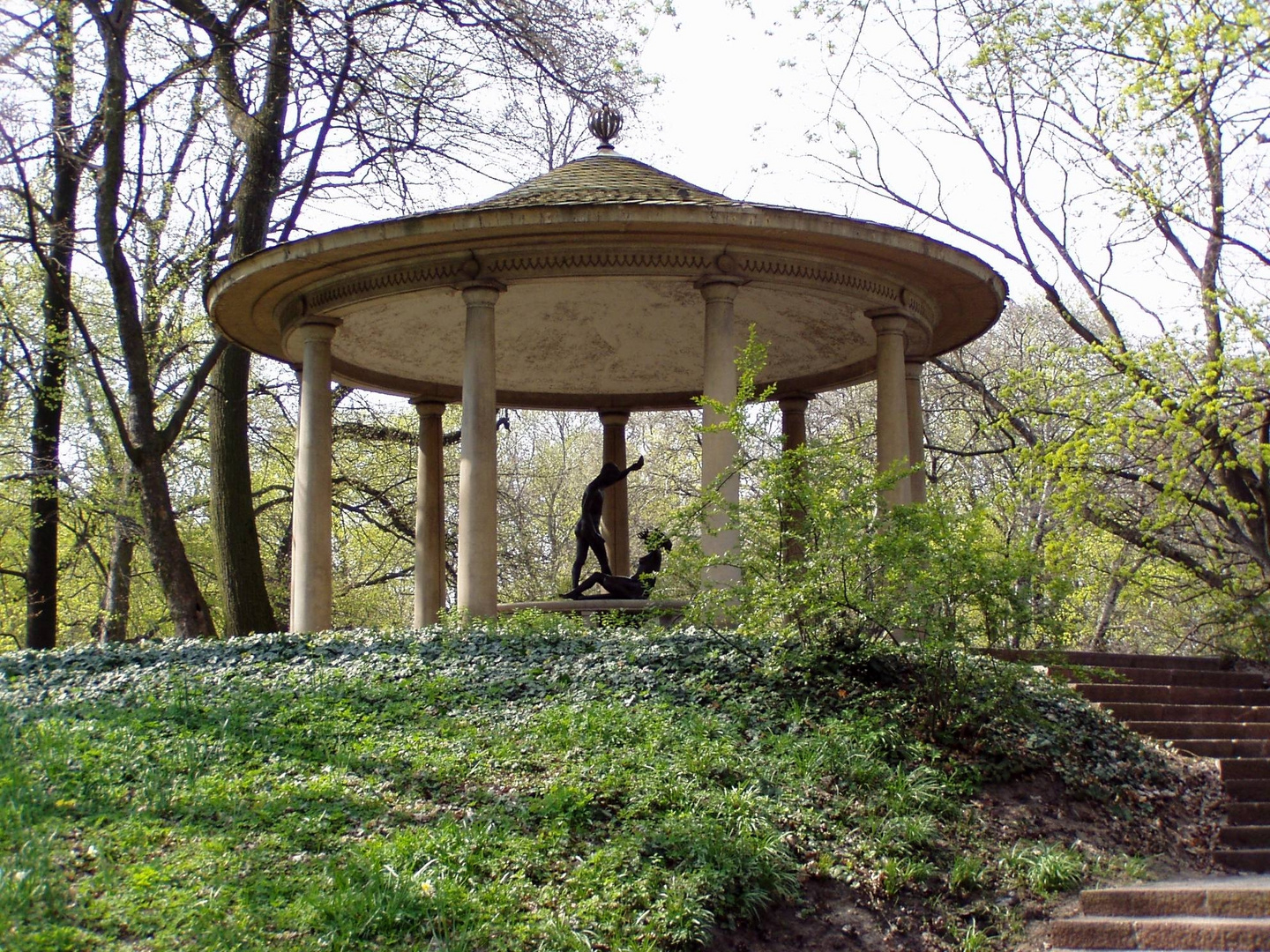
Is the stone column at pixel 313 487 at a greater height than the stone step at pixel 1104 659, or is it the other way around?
the stone column at pixel 313 487

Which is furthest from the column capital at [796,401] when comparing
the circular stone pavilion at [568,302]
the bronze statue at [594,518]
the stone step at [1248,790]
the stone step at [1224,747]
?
the stone step at [1248,790]

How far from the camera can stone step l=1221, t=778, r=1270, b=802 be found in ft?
34.5

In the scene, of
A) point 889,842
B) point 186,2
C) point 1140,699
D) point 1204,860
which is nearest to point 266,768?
point 889,842

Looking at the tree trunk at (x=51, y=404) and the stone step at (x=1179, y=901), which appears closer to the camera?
the stone step at (x=1179, y=901)

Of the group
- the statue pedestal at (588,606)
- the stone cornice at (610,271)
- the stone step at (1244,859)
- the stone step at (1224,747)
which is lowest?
the stone step at (1244,859)

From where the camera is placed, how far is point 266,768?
8.61 meters

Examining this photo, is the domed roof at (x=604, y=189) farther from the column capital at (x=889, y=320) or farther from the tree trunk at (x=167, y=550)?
the tree trunk at (x=167, y=550)

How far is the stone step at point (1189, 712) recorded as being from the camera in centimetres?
1180

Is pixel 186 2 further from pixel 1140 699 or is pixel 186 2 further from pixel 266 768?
pixel 1140 699

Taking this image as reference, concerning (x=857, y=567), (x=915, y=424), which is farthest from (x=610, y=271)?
(x=915, y=424)

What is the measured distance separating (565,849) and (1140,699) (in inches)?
280

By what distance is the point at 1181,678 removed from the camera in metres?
13.6

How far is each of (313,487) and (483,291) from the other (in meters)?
3.44

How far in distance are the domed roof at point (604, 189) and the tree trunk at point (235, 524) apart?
585cm
